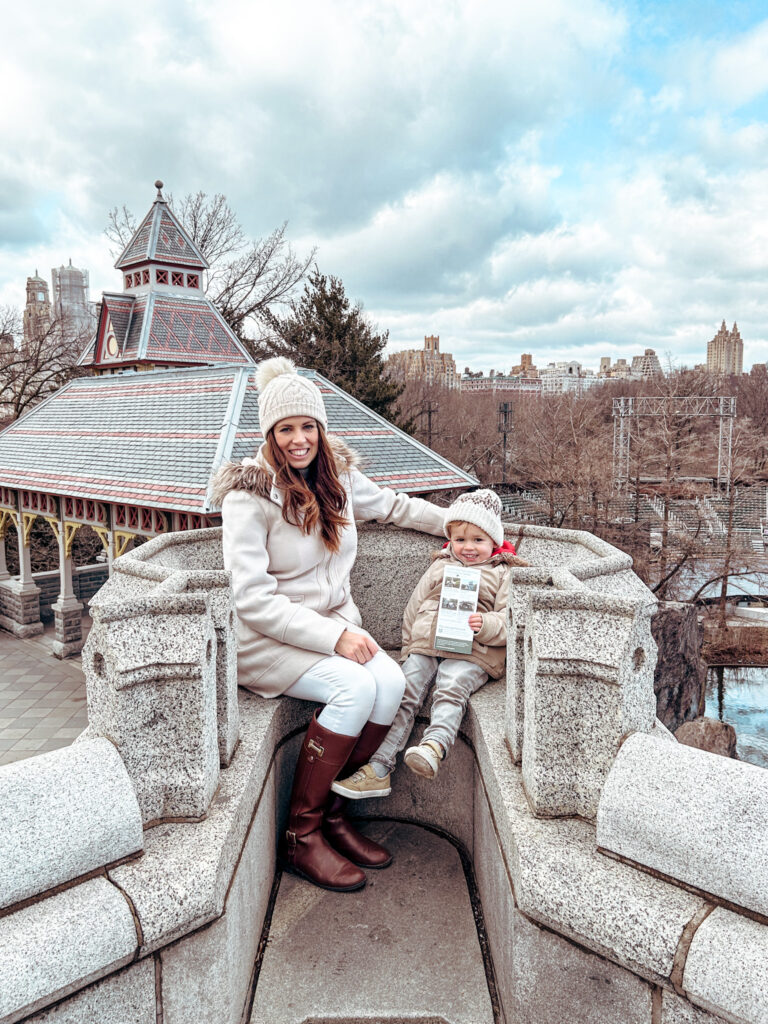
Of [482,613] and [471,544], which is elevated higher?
[471,544]

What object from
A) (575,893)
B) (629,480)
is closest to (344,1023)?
(575,893)

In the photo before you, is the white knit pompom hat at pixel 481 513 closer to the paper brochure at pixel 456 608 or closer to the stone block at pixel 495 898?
the paper brochure at pixel 456 608

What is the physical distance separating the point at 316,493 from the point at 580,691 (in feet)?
4.43

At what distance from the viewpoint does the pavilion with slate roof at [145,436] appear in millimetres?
10656

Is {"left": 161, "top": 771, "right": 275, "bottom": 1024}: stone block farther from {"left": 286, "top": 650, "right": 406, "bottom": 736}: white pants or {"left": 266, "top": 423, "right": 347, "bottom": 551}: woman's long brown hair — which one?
{"left": 266, "top": 423, "right": 347, "bottom": 551}: woman's long brown hair

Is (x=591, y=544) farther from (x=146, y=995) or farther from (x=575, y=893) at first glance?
(x=146, y=995)

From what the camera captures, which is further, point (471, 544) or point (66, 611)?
point (66, 611)

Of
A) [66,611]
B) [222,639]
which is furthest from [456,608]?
[66,611]

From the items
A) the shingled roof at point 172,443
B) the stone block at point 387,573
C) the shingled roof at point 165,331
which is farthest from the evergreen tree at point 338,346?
the stone block at point 387,573

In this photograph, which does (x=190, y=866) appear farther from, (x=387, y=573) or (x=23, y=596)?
(x=23, y=596)

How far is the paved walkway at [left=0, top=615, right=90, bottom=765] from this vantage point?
10.3 meters

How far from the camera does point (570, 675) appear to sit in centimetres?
195

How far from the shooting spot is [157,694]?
6.29 feet

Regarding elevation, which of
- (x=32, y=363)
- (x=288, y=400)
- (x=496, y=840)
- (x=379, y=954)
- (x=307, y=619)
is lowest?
(x=379, y=954)
